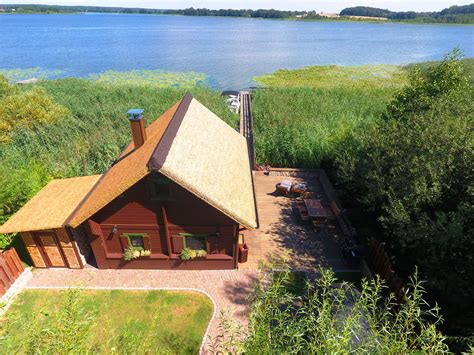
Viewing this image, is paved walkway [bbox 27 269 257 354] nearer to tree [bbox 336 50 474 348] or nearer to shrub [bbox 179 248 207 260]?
shrub [bbox 179 248 207 260]

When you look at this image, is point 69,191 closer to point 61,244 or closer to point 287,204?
point 61,244

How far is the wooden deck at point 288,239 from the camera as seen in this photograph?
599 inches

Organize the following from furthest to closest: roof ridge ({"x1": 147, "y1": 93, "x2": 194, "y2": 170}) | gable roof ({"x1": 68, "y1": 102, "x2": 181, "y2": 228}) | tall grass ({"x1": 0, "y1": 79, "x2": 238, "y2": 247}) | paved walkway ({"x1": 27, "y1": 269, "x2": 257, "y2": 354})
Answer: tall grass ({"x1": 0, "y1": 79, "x2": 238, "y2": 247}) → paved walkway ({"x1": 27, "y1": 269, "x2": 257, "y2": 354}) → gable roof ({"x1": 68, "y1": 102, "x2": 181, "y2": 228}) → roof ridge ({"x1": 147, "y1": 93, "x2": 194, "y2": 170})

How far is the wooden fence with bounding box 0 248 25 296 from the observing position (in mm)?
12883

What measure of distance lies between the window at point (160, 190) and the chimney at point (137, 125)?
4074 mm

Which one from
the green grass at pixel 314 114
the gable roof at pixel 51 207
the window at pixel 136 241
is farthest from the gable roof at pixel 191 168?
the green grass at pixel 314 114

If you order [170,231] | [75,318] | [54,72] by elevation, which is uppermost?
[75,318]

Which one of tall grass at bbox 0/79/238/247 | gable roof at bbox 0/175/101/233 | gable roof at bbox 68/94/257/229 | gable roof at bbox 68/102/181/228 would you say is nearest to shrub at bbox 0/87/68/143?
tall grass at bbox 0/79/238/247

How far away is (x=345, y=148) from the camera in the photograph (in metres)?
20.3

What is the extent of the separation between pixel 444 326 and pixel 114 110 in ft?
107

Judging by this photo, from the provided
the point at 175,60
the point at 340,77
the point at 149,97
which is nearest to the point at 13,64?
the point at 175,60

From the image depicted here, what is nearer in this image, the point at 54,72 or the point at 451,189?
the point at 451,189

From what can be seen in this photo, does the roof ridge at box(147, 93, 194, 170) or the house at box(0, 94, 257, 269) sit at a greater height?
the roof ridge at box(147, 93, 194, 170)

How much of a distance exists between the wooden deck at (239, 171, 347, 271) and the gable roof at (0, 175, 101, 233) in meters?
8.98
